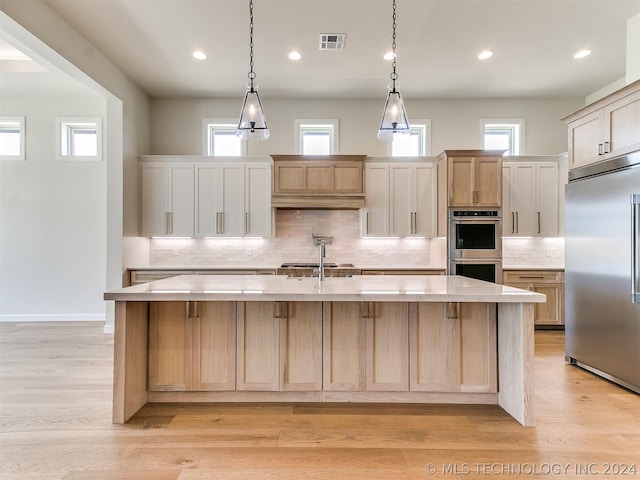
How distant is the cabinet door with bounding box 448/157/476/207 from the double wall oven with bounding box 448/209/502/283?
0.44 feet

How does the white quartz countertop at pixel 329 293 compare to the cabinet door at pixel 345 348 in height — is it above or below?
above

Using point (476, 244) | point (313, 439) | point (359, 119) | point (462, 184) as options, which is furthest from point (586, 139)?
point (313, 439)

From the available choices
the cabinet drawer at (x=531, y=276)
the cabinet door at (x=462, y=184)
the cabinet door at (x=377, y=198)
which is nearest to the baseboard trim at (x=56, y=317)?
the cabinet door at (x=377, y=198)

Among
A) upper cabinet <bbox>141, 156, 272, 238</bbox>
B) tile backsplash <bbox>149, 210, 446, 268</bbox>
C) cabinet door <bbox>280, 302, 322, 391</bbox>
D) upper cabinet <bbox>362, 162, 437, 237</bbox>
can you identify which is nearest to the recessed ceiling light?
upper cabinet <bbox>362, 162, 437, 237</bbox>

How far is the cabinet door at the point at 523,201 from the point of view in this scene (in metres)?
5.09

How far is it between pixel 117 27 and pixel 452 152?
13.5ft

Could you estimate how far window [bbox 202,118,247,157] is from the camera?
544cm

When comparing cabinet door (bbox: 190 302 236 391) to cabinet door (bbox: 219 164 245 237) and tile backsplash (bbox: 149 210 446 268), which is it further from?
tile backsplash (bbox: 149 210 446 268)

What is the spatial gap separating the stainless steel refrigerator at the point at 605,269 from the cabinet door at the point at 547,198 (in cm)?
167

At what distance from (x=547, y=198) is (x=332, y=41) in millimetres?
3722

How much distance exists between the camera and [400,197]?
16.8ft

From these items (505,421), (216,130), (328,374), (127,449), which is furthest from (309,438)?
Answer: (216,130)

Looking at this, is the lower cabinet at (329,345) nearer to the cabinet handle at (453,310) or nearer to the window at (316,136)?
the cabinet handle at (453,310)

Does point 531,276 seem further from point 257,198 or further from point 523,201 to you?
point 257,198
